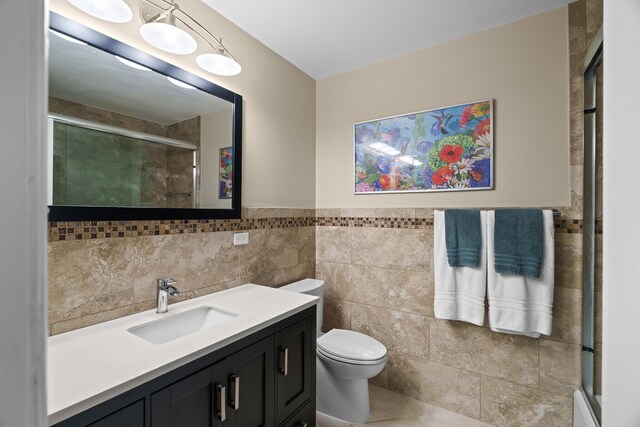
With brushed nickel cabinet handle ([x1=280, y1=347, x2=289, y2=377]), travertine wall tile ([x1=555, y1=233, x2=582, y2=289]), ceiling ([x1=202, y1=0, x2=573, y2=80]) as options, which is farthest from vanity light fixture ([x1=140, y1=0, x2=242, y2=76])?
travertine wall tile ([x1=555, y1=233, x2=582, y2=289])

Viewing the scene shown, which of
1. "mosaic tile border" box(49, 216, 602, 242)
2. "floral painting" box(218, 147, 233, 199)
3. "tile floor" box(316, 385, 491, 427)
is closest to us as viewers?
"mosaic tile border" box(49, 216, 602, 242)

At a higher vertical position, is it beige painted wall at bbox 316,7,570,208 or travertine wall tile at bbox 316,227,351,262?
beige painted wall at bbox 316,7,570,208

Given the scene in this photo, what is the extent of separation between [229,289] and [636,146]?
182cm

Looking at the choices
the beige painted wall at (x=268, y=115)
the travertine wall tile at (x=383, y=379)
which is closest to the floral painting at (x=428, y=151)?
the beige painted wall at (x=268, y=115)

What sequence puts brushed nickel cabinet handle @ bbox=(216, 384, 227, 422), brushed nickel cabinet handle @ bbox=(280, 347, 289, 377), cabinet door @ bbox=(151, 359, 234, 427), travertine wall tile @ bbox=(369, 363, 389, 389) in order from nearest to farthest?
1. cabinet door @ bbox=(151, 359, 234, 427)
2. brushed nickel cabinet handle @ bbox=(216, 384, 227, 422)
3. brushed nickel cabinet handle @ bbox=(280, 347, 289, 377)
4. travertine wall tile @ bbox=(369, 363, 389, 389)

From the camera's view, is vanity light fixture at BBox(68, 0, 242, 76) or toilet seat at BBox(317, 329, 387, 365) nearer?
vanity light fixture at BBox(68, 0, 242, 76)

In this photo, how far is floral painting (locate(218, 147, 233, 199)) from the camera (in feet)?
5.71

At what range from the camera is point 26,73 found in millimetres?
196

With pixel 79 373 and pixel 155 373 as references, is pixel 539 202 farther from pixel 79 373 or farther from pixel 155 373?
pixel 79 373

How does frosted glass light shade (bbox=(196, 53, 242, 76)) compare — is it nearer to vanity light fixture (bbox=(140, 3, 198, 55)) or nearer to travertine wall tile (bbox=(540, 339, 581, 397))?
vanity light fixture (bbox=(140, 3, 198, 55))

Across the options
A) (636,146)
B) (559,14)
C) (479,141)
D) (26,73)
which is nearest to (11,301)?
(26,73)

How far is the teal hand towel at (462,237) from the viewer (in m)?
1.81

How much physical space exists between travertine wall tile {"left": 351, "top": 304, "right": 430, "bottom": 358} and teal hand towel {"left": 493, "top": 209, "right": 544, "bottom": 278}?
667 millimetres

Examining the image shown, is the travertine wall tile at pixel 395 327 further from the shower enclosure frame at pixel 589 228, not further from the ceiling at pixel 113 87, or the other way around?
the ceiling at pixel 113 87
